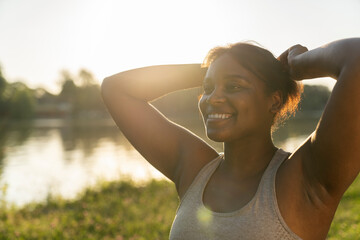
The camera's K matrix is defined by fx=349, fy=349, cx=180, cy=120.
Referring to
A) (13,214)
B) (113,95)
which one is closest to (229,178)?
(113,95)

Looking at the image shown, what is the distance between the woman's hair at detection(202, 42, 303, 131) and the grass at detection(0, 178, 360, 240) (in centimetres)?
378

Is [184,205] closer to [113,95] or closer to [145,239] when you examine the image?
[113,95]

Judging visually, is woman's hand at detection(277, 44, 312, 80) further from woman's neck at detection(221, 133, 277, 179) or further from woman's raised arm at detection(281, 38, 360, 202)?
woman's neck at detection(221, 133, 277, 179)

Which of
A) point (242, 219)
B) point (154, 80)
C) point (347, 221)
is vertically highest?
point (154, 80)

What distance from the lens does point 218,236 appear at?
61.6 inches

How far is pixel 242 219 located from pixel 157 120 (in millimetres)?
918

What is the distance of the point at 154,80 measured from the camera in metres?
2.47

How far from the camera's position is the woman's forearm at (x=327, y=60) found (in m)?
1.40

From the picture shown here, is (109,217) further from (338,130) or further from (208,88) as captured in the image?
(338,130)

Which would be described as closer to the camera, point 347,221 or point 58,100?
point 347,221

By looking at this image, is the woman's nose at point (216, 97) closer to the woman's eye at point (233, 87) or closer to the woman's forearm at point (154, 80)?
the woman's eye at point (233, 87)

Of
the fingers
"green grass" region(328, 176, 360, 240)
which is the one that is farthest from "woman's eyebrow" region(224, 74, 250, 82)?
"green grass" region(328, 176, 360, 240)

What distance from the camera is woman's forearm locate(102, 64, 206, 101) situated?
239 cm

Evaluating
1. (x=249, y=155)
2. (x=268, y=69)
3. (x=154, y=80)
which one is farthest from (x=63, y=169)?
(x=268, y=69)
